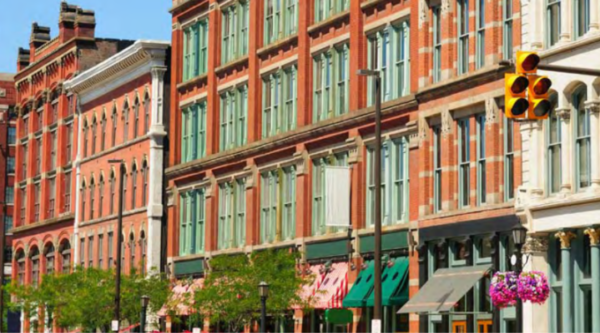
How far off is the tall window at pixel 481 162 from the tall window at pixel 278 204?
15965mm

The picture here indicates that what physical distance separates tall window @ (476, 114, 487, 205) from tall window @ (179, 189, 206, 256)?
26.6 metres

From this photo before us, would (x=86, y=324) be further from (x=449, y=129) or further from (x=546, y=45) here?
(x=546, y=45)

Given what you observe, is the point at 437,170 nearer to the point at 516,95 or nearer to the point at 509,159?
the point at 509,159

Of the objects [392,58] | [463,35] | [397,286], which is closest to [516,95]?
[463,35]

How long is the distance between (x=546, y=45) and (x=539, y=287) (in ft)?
29.8

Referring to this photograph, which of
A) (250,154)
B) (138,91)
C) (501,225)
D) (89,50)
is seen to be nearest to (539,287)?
(501,225)

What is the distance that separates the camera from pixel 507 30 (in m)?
47.9

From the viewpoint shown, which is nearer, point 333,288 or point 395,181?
point 395,181

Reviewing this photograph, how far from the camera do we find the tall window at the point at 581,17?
143 feet

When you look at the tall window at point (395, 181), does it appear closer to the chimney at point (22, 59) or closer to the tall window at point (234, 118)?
the tall window at point (234, 118)

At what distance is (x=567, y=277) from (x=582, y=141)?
390cm

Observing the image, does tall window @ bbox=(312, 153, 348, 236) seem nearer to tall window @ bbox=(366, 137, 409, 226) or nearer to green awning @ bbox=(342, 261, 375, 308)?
green awning @ bbox=(342, 261, 375, 308)

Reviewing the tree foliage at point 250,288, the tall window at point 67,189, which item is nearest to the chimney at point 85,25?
the tall window at point 67,189

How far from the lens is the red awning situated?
58.1 meters
